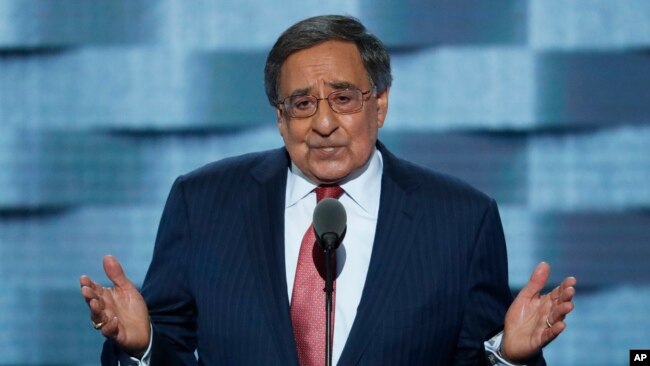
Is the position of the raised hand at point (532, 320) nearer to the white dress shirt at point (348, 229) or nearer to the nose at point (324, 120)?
the white dress shirt at point (348, 229)

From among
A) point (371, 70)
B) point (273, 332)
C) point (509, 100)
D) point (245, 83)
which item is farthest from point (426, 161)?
point (273, 332)

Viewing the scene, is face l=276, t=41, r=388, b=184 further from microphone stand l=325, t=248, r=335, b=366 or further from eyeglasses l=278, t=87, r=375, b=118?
microphone stand l=325, t=248, r=335, b=366

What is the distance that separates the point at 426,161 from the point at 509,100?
303 mm

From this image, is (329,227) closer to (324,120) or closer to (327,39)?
(324,120)

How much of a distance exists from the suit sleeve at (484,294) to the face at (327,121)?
12.6 inches

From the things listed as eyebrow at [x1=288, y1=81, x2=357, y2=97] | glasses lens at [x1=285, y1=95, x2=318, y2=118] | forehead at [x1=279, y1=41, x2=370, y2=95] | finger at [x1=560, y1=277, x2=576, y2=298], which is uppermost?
forehead at [x1=279, y1=41, x2=370, y2=95]

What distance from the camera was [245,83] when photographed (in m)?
3.34

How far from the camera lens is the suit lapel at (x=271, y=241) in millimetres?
2324

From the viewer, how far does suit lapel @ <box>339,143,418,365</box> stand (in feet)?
7.61

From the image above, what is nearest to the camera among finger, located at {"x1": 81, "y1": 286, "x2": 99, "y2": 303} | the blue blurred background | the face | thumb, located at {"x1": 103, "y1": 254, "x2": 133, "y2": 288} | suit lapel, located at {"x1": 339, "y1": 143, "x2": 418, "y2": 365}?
finger, located at {"x1": 81, "y1": 286, "x2": 99, "y2": 303}

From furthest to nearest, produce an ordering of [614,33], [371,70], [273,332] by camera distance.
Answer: [614,33] → [371,70] → [273,332]

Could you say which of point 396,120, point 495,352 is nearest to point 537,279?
point 495,352

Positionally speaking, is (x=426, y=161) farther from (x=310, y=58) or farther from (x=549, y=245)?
(x=310, y=58)

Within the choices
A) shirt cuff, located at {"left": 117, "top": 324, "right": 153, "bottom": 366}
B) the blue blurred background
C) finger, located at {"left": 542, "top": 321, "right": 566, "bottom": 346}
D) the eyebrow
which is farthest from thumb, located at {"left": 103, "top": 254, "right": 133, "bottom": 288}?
the blue blurred background
